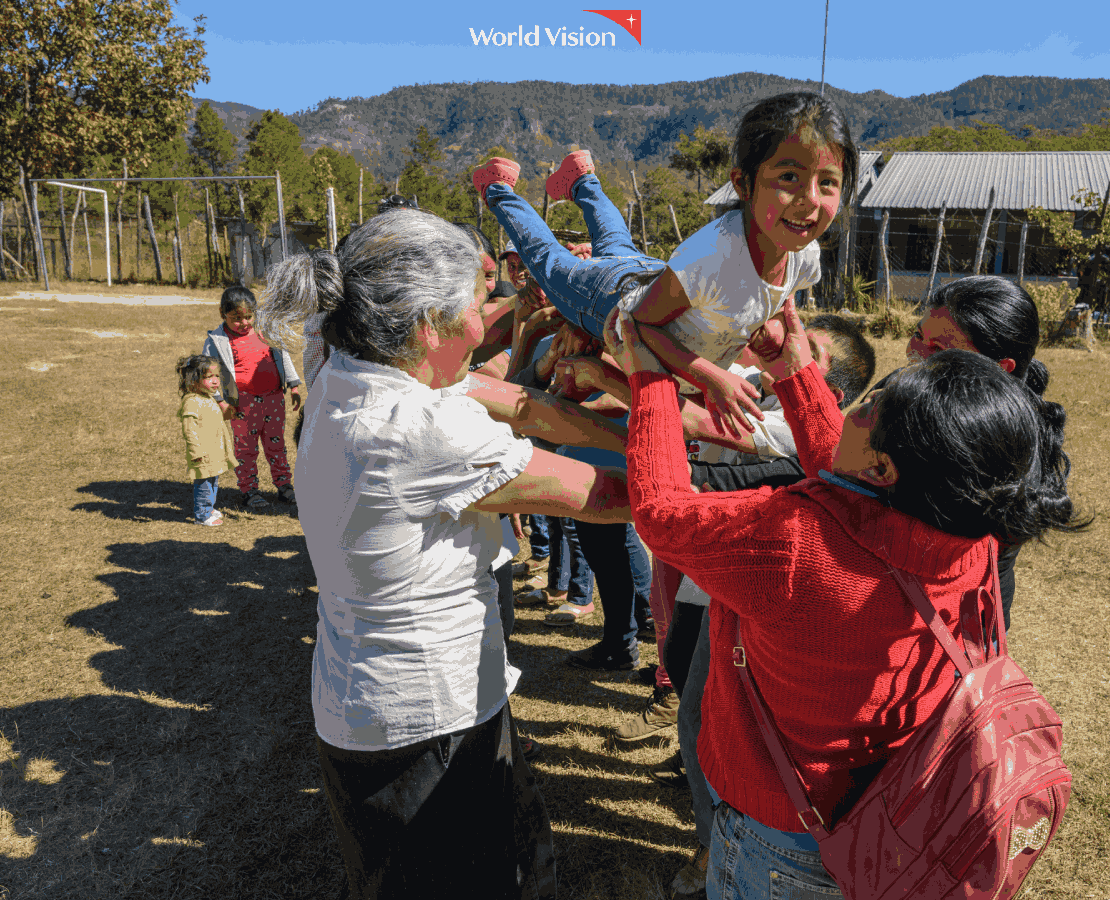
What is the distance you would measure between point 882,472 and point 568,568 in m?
3.82

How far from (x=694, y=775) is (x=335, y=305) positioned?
69.5 inches

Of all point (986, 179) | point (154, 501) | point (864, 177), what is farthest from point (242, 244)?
point (986, 179)

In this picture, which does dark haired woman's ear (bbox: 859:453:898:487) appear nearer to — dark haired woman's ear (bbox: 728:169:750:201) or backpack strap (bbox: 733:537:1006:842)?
backpack strap (bbox: 733:537:1006:842)

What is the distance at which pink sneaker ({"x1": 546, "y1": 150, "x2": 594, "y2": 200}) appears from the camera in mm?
3018

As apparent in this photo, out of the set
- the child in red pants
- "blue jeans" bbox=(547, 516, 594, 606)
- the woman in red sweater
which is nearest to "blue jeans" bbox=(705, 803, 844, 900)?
the woman in red sweater

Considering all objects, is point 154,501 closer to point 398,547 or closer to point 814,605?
point 398,547

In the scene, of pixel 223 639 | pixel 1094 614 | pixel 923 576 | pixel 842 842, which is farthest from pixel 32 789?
pixel 1094 614

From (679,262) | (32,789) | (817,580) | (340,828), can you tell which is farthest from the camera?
(32,789)

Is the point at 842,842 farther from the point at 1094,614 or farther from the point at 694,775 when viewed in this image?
the point at 1094,614

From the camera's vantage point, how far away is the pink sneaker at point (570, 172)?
3.02 meters

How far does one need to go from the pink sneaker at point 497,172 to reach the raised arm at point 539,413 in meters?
1.22

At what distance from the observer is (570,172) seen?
10.0ft

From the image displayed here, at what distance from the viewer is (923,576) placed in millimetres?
1220

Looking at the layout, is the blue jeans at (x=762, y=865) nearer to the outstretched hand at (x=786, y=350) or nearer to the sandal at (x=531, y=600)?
the outstretched hand at (x=786, y=350)
